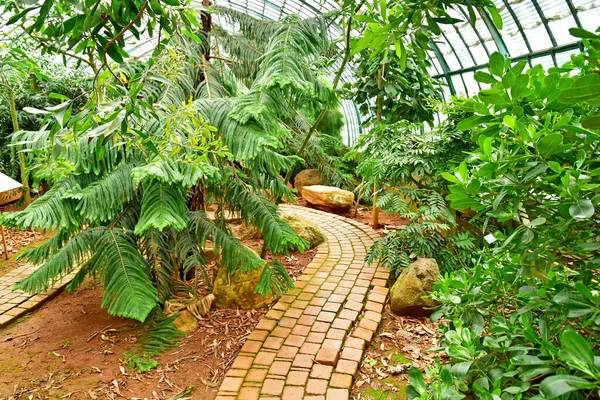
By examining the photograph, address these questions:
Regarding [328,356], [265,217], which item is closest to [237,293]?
[265,217]

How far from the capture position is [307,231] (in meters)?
4.61

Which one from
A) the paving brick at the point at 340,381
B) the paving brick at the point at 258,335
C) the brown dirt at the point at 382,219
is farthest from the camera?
the brown dirt at the point at 382,219

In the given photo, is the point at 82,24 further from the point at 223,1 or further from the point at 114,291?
the point at 223,1

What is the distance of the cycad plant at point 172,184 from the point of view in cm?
215

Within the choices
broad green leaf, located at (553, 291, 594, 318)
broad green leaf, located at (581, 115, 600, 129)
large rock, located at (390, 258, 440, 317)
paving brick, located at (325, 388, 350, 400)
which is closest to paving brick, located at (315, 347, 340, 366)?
paving brick, located at (325, 388, 350, 400)

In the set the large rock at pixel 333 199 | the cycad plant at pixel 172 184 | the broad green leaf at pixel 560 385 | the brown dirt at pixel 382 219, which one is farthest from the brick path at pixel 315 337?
the large rock at pixel 333 199

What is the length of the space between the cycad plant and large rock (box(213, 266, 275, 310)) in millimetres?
261

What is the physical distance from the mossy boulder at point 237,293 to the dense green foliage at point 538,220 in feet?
6.29

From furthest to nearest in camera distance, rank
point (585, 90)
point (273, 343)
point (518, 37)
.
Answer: point (518, 37), point (273, 343), point (585, 90)

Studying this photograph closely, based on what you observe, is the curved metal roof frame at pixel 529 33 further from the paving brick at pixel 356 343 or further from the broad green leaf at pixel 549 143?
the broad green leaf at pixel 549 143

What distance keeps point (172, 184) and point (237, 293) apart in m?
1.23

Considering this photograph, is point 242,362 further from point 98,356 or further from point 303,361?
point 98,356

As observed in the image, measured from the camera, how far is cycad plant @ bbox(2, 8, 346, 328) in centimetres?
215

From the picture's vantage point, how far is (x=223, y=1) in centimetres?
859
